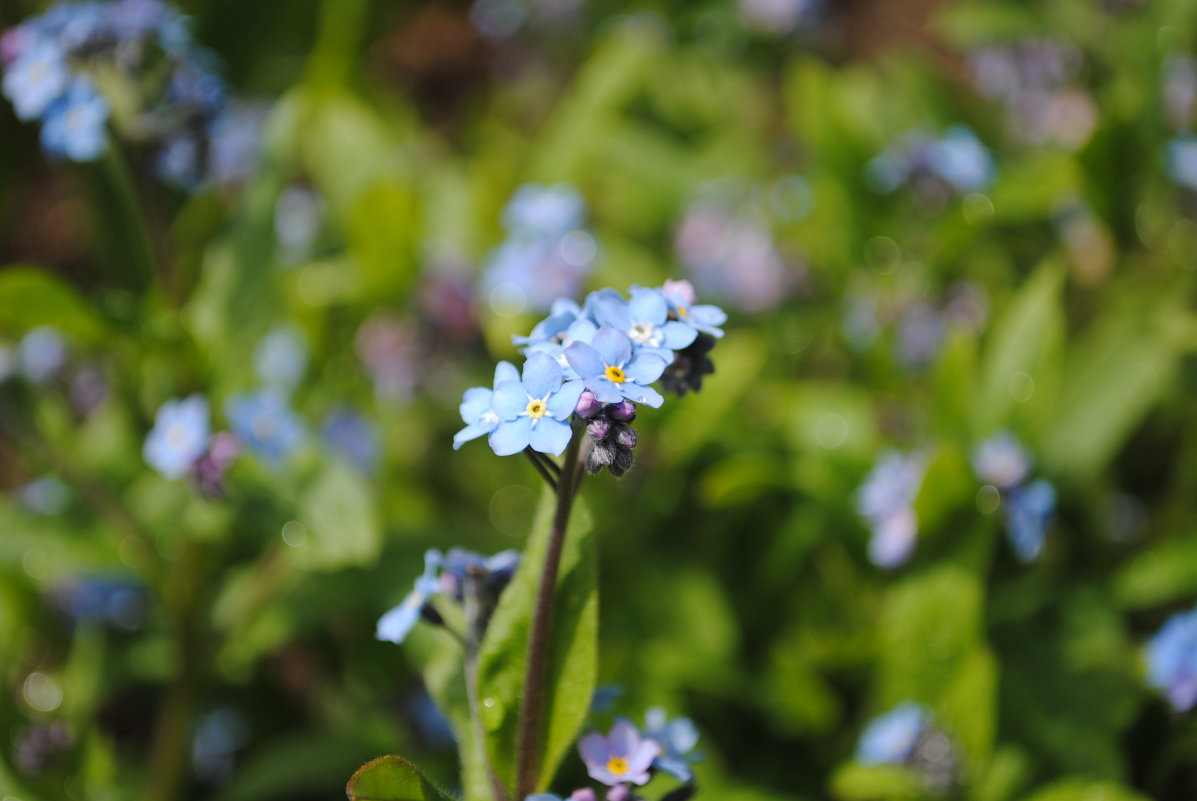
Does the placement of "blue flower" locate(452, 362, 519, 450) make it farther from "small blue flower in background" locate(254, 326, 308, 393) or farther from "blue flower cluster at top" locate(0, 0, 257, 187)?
"small blue flower in background" locate(254, 326, 308, 393)

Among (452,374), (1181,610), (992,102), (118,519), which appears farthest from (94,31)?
(992,102)

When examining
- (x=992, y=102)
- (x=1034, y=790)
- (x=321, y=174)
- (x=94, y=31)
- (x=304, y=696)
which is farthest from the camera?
(x=992, y=102)

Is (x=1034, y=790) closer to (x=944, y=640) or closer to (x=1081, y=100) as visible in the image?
(x=944, y=640)

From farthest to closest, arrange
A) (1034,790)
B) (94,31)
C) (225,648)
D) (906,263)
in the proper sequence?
(906,263) < (225,648) < (1034,790) < (94,31)

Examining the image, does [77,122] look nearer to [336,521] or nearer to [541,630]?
[336,521]

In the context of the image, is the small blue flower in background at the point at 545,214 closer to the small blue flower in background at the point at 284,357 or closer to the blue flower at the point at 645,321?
the small blue flower in background at the point at 284,357

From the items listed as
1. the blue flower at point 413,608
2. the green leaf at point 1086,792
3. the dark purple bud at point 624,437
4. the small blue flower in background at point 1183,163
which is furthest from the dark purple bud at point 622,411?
the small blue flower in background at point 1183,163

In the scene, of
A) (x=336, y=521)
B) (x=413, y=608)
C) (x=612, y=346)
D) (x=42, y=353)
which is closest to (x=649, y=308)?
(x=612, y=346)
